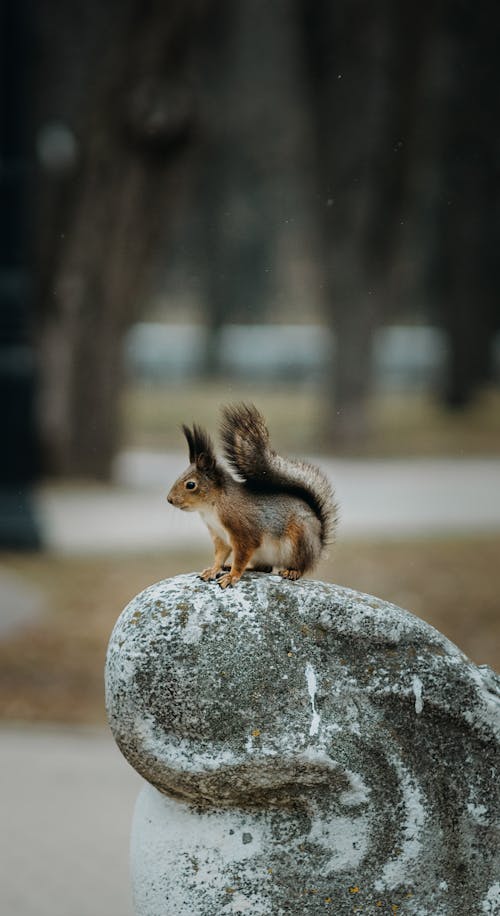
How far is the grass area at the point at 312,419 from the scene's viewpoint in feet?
58.3

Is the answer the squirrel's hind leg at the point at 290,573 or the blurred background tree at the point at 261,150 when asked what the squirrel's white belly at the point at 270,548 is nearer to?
the squirrel's hind leg at the point at 290,573

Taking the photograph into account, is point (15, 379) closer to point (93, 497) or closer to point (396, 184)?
point (93, 497)

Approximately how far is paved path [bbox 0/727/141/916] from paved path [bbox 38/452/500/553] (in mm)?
4340

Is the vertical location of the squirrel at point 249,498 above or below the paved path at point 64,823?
above

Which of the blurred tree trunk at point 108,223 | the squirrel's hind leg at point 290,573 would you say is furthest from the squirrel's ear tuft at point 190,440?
the blurred tree trunk at point 108,223

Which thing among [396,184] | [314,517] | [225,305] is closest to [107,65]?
[396,184]

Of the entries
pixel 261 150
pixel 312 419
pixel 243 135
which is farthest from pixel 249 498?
pixel 261 150

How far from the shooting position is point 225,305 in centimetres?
3070

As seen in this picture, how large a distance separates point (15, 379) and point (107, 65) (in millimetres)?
3205

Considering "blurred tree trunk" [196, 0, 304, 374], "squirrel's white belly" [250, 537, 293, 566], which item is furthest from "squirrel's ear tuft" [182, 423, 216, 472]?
"blurred tree trunk" [196, 0, 304, 374]

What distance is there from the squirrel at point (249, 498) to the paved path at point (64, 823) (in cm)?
185

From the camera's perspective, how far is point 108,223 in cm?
1191

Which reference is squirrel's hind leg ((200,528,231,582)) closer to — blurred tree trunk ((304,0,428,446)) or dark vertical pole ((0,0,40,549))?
dark vertical pole ((0,0,40,549))

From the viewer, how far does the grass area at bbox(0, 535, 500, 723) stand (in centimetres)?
725
